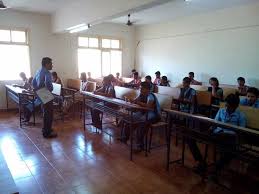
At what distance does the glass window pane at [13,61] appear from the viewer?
6696 millimetres

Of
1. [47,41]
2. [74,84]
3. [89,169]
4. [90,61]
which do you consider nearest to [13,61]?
[47,41]

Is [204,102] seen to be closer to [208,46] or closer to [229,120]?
[229,120]

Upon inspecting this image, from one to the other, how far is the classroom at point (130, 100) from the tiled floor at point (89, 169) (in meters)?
0.02

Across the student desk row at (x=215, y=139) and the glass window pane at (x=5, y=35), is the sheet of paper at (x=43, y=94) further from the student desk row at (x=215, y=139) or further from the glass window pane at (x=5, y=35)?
the glass window pane at (x=5, y=35)

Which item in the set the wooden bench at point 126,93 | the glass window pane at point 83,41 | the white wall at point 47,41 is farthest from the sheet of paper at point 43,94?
the glass window pane at point 83,41

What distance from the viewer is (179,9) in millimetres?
6223

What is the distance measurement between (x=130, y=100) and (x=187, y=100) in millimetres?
1284

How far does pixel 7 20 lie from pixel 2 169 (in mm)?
5634

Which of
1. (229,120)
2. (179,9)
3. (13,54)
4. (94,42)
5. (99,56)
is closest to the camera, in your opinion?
(229,120)

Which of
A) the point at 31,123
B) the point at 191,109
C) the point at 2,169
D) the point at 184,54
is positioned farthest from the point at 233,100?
the point at 184,54

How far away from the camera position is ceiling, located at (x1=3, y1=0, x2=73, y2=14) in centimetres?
563

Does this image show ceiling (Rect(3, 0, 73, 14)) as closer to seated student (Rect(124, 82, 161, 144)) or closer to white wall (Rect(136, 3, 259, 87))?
seated student (Rect(124, 82, 161, 144))

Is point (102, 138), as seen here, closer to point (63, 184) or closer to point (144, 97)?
point (144, 97)

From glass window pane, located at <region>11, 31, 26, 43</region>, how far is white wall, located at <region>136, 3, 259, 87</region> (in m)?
4.13
